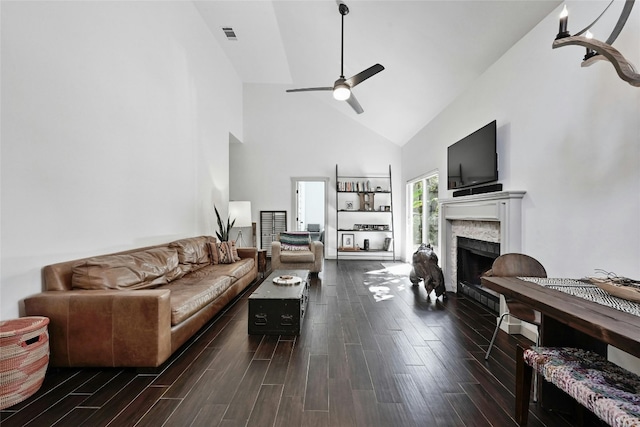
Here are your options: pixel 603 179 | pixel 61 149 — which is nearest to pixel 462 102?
pixel 603 179

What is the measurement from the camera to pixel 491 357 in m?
2.36

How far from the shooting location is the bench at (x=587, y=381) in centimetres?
109

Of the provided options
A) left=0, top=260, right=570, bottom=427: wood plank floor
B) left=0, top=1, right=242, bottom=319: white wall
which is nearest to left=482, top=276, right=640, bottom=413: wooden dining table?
left=0, top=260, right=570, bottom=427: wood plank floor

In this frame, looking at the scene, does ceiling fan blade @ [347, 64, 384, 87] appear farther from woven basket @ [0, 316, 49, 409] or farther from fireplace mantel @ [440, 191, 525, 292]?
woven basket @ [0, 316, 49, 409]

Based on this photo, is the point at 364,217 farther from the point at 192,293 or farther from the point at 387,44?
the point at 192,293

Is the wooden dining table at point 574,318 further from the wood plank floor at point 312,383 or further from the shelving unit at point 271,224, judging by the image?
the shelving unit at point 271,224

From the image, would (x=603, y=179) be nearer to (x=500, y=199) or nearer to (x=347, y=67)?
(x=500, y=199)

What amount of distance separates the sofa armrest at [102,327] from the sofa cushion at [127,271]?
0.23 m

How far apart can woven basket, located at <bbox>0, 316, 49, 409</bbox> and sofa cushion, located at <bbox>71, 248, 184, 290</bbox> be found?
440 millimetres

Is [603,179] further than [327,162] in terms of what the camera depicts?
No

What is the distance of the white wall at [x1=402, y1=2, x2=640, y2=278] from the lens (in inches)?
71.7

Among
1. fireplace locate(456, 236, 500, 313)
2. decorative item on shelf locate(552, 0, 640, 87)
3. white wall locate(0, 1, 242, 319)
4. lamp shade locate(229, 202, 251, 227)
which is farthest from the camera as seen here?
lamp shade locate(229, 202, 251, 227)

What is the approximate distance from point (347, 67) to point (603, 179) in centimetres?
408

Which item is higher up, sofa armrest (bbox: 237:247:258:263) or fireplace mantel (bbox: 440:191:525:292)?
fireplace mantel (bbox: 440:191:525:292)
